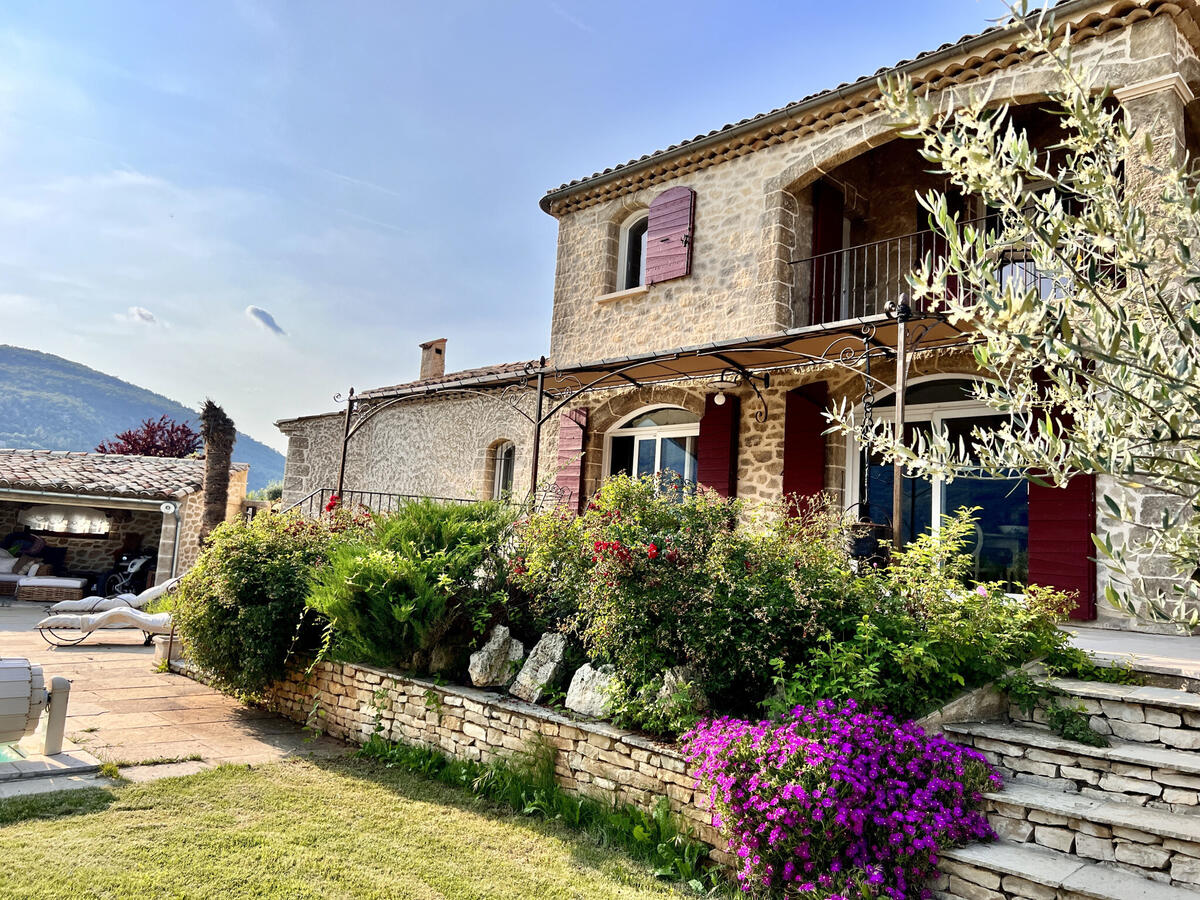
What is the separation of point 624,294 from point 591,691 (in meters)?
6.65

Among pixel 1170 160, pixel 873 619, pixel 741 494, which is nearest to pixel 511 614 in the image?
pixel 873 619

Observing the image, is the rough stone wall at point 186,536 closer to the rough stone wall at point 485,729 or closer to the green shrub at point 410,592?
the rough stone wall at point 485,729

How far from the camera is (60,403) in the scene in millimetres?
124562

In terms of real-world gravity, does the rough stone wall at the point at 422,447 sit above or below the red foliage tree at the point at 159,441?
below

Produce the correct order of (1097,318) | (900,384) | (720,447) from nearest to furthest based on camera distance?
(1097,318)
(900,384)
(720,447)

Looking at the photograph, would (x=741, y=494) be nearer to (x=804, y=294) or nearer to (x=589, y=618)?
(x=804, y=294)

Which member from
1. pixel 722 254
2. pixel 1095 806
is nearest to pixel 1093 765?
pixel 1095 806

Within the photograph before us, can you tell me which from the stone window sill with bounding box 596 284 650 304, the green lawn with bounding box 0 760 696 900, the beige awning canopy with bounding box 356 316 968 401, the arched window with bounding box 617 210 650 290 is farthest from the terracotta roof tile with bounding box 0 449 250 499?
the green lawn with bounding box 0 760 696 900

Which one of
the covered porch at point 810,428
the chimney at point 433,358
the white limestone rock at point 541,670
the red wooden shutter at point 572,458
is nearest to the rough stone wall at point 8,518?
the chimney at point 433,358

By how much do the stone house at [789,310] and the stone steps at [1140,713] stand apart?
8.71 feet

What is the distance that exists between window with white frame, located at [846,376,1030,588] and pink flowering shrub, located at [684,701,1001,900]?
13.7 feet

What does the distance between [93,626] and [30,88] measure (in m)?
6.55

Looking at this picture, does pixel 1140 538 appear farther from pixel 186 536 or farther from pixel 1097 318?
pixel 186 536

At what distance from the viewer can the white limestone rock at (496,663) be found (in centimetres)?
555
